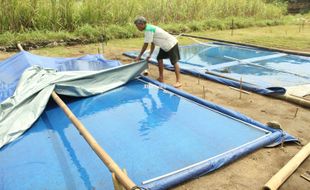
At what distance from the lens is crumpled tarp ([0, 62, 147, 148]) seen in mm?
3169

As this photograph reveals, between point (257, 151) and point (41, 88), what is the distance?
100 inches

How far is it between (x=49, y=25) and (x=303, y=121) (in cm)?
685

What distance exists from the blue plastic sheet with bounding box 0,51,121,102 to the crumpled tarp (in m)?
0.38

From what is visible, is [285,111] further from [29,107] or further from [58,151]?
[29,107]

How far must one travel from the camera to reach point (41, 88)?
3590 mm

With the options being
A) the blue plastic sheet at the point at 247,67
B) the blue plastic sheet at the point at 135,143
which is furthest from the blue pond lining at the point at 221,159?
the blue plastic sheet at the point at 247,67

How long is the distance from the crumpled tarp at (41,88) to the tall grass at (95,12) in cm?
400

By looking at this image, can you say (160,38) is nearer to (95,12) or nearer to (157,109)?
(157,109)

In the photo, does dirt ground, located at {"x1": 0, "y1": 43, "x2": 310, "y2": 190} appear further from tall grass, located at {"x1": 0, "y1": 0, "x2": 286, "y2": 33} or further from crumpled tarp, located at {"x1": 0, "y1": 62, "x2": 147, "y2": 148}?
tall grass, located at {"x1": 0, "y1": 0, "x2": 286, "y2": 33}

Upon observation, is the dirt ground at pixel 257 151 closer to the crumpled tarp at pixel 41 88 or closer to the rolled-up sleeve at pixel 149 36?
the rolled-up sleeve at pixel 149 36

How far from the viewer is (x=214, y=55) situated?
6.64 m

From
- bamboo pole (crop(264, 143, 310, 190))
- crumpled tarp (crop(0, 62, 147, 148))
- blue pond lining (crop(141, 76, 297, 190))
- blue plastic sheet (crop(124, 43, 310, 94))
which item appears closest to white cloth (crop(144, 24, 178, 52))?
crumpled tarp (crop(0, 62, 147, 148))

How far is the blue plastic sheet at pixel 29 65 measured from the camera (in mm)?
4293

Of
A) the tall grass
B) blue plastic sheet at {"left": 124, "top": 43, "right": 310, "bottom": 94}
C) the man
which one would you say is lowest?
blue plastic sheet at {"left": 124, "top": 43, "right": 310, "bottom": 94}
